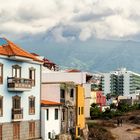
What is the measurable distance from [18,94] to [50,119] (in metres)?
8.69

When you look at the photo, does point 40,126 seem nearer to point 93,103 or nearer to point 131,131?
point 131,131

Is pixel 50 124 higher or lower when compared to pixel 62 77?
lower

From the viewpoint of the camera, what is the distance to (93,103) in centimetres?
14225

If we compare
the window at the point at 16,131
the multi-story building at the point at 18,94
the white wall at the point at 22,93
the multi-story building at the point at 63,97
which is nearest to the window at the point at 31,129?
the multi-story building at the point at 18,94

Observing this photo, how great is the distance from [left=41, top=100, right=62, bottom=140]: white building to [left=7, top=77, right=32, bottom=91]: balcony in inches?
249

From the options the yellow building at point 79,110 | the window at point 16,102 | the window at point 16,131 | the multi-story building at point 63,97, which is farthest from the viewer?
the yellow building at point 79,110

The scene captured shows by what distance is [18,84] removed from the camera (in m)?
56.3

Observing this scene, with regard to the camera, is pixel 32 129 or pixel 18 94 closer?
pixel 18 94

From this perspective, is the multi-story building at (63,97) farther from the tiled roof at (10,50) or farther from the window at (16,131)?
the window at (16,131)

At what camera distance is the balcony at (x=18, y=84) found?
55544 millimetres

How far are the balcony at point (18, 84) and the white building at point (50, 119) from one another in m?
6.31

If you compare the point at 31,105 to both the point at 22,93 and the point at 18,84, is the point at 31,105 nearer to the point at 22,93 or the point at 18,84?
the point at 22,93

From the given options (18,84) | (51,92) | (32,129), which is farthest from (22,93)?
(51,92)

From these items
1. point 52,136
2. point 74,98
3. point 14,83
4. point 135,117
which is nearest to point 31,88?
point 14,83
